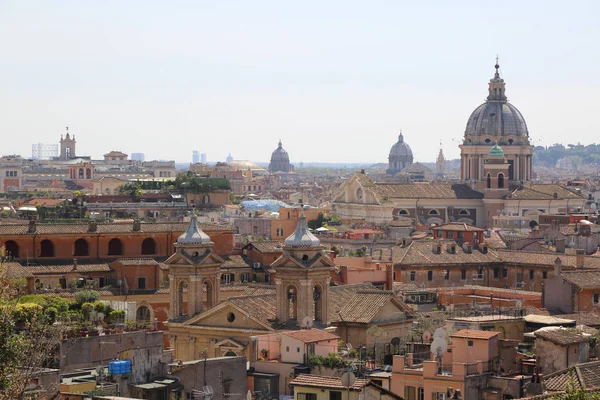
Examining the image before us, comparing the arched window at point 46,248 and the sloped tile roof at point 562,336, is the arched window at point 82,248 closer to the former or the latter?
the arched window at point 46,248

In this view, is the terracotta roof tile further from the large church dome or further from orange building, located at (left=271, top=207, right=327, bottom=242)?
the large church dome

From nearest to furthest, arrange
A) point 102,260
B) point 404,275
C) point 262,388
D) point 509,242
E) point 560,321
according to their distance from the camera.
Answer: point 262,388, point 560,321, point 102,260, point 404,275, point 509,242

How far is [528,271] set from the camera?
2360 inches

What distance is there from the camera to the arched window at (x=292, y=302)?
38.2 m

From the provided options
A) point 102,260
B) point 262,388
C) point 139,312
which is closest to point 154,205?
point 102,260

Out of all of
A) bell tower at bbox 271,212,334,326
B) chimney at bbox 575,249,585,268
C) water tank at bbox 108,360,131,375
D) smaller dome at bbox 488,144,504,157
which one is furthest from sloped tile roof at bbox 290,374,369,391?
smaller dome at bbox 488,144,504,157

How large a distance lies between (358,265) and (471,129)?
189ft

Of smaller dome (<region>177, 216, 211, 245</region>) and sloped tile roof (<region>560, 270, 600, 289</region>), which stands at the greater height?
smaller dome (<region>177, 216, 211, 245</region>)

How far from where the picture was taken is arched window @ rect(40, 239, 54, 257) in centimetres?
5119

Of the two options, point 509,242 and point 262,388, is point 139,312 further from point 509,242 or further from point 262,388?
point 509,242

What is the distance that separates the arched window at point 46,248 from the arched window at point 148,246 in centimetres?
305

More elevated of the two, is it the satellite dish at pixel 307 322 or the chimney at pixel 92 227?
the chimney at pixel 92 227

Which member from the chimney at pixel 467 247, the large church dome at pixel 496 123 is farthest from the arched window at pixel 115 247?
Result: the large church dome at pixel 496 123

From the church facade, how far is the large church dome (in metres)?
0.06
